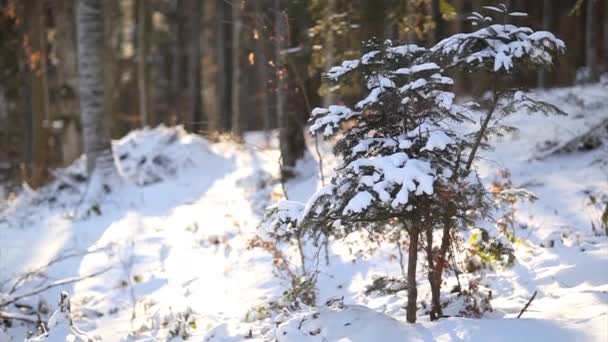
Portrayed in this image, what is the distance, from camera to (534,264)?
5.30 metres

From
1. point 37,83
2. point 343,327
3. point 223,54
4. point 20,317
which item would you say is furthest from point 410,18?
point 223,54

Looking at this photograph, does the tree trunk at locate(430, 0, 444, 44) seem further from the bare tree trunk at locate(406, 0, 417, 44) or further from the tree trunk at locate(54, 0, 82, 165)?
the tree trunk at locate(54, 0, 82, 165)

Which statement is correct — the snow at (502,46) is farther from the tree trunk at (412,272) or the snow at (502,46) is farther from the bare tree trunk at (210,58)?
the bare tree trunk at (210,58)

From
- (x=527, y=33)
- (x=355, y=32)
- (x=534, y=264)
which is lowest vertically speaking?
(x=534, y=264)

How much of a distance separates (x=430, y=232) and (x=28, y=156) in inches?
473

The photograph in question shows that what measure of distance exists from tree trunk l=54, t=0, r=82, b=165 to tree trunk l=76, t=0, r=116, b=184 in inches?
156

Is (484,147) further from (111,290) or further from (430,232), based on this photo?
(111,290)

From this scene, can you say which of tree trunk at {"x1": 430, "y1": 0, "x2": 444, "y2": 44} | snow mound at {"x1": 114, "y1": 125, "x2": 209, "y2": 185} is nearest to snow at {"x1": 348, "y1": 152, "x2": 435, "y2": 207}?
tree trunk at {"x1": 430, "y1": 0, "x2": 444, "y2": 44}

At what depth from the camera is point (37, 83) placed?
12.6 metres

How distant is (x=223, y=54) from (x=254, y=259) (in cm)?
1247

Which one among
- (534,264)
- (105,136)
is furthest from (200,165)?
(534,264)

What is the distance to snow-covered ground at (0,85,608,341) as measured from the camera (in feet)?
12.9

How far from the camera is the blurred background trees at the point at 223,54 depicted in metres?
7.17

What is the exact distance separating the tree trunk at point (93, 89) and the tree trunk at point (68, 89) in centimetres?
397
